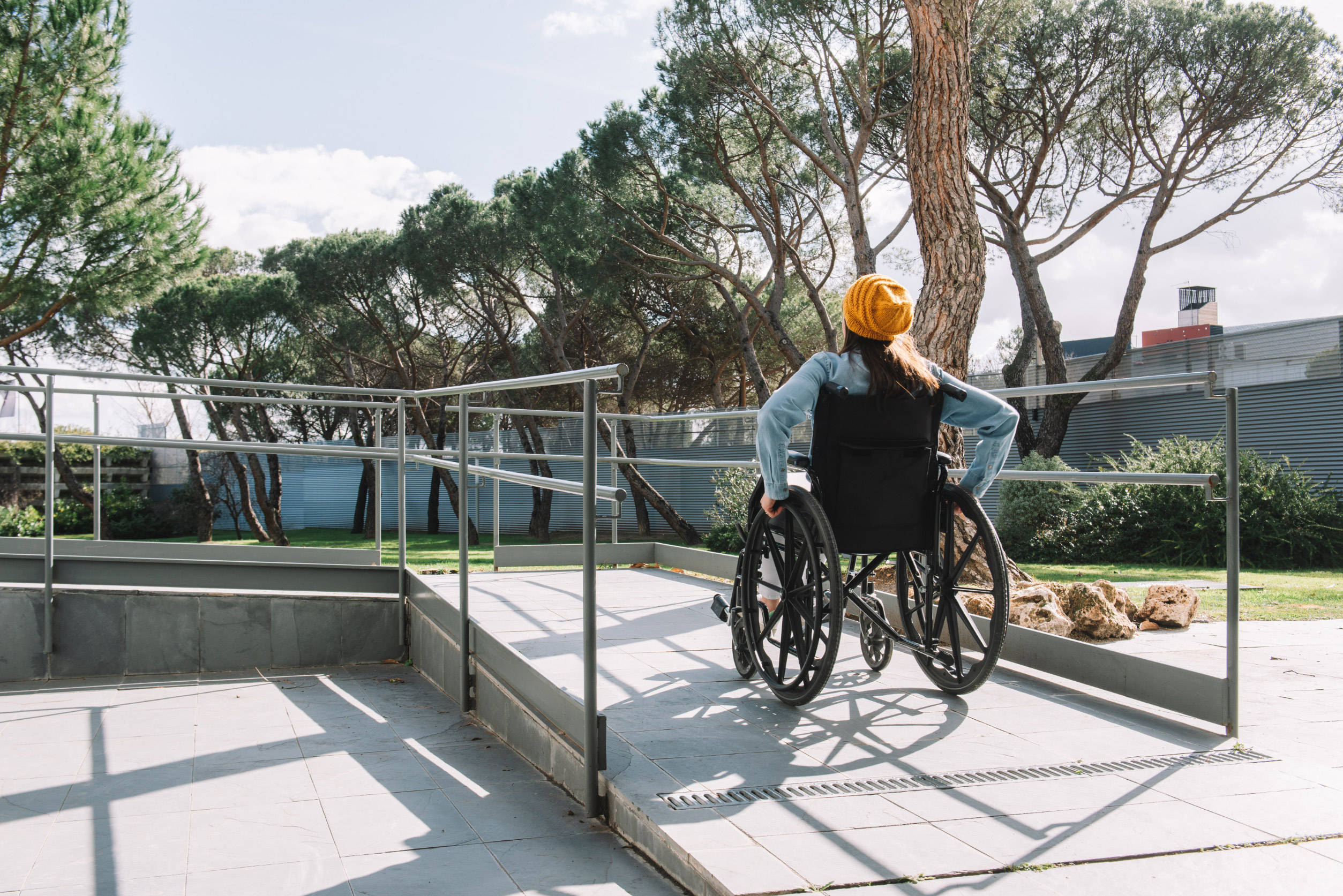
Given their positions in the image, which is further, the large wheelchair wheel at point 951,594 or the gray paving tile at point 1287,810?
the large wheelchair wheel at point 951,594

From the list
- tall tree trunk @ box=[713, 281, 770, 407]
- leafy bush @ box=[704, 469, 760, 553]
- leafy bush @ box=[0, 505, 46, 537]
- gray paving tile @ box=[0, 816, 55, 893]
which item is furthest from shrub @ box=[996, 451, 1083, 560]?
leafy bush @ box=[0, 505, 46, 537]

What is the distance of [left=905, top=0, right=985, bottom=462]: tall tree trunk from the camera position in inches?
241

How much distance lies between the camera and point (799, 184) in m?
14.5

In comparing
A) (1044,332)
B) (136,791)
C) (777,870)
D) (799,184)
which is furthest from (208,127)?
(777,870)

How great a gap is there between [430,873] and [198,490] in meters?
17.8

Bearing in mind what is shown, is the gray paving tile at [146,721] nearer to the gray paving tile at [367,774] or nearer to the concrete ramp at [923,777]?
the gray paving tile at [367,774]

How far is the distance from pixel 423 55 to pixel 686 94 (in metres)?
3.45

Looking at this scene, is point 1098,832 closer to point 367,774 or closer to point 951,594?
point 951,594

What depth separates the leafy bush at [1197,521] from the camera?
9.29 metres

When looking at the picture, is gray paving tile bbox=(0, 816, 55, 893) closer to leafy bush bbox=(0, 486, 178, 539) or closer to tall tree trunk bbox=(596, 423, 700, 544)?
tall tree trunk bbox=(596, 423, 700, 544)

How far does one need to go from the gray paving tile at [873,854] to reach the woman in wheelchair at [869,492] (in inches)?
25.2

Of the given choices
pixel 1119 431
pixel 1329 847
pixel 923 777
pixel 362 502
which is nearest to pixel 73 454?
pixel 362 502

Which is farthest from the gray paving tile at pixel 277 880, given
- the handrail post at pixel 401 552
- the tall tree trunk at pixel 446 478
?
the tall tree trunk at pixel 446 478

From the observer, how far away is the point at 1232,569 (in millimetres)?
2570
